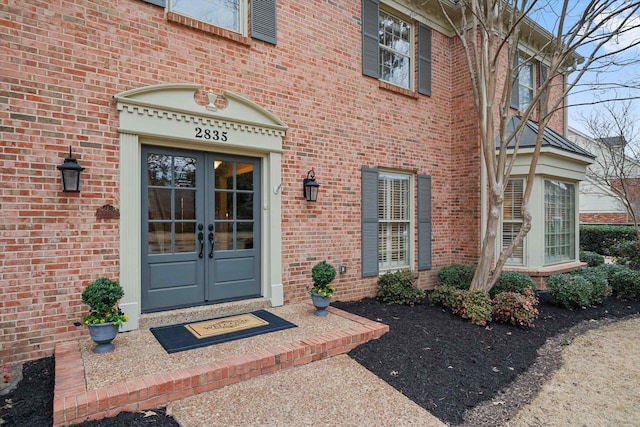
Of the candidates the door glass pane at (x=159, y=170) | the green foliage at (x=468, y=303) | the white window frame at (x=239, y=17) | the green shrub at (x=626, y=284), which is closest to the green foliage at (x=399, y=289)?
the green foliage at (x=468, y=303)

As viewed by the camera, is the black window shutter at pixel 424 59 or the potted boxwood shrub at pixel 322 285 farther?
the black window shutter at pixel 424 59

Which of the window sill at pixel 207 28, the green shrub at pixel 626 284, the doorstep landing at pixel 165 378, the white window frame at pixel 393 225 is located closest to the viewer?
the doorstep landing at pixel 165 378

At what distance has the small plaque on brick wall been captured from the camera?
3.74m

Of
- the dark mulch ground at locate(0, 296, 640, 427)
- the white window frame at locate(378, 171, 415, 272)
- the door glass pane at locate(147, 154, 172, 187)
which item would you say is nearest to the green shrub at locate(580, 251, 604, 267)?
the dark mulch ground at locate(0, 296, 640, 427)

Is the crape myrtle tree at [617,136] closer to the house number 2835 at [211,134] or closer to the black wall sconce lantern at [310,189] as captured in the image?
the black wall sconce lantern at [310,189]

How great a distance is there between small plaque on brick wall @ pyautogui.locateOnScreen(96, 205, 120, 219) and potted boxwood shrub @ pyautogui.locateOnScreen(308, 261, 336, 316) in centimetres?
246

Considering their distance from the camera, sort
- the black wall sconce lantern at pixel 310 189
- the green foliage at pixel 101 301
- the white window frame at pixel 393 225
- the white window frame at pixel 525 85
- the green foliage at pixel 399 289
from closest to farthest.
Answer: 1. the green foliage at pixel 101 301
2. the black wall sconce lantern at pixel 310 189
3. the green foliage at pixel 399 289
4. the white window frame at pixel 393 225
5. the white window frame at pixel 525 85

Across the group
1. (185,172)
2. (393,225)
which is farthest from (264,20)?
(393,225)

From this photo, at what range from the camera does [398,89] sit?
6484 mm

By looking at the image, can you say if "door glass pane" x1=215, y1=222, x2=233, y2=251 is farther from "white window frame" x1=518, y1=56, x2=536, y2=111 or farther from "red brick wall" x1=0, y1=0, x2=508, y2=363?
"white window frame" x1=518, y1=56, x2=536, y2=111

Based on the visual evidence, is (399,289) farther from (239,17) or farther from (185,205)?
(239,17)

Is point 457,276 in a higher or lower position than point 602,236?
lower

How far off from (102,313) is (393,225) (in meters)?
4.95

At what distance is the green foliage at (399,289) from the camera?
5.76 meters
